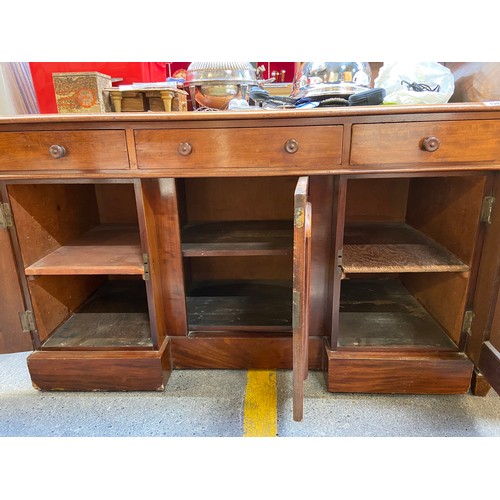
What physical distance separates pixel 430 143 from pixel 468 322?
59 cm

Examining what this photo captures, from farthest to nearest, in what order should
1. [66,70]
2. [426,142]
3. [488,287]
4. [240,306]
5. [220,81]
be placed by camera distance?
[66,70] < [240,306] < [220,81] < [488,287] < [426,142]

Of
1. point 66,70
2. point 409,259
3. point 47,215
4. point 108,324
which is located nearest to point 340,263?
point 409,259

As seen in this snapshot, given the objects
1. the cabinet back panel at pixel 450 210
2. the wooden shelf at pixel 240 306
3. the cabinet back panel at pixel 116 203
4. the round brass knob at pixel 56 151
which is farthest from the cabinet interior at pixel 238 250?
the cabinet back panel at pixel 450 210

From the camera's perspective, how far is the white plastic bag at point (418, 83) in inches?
42.7

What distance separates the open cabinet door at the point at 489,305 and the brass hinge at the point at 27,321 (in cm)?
144

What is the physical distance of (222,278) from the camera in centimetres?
162

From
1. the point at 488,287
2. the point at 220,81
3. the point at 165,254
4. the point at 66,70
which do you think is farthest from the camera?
the point at 66,70

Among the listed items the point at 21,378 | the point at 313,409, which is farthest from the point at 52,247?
the point at 313,409

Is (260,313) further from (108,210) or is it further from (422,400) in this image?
(108,210)

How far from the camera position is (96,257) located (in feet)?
3.81

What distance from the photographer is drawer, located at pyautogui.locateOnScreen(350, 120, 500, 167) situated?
0.90 m

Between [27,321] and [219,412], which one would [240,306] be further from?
[27,321]

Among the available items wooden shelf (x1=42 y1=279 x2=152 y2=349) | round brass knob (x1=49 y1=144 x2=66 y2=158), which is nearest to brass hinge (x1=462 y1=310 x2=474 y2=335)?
wooden shelf (x1=42 y1=279 x2=152 y2=349)

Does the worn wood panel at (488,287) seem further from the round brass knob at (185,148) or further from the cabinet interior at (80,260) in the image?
the cabinet interior at (80,260)
